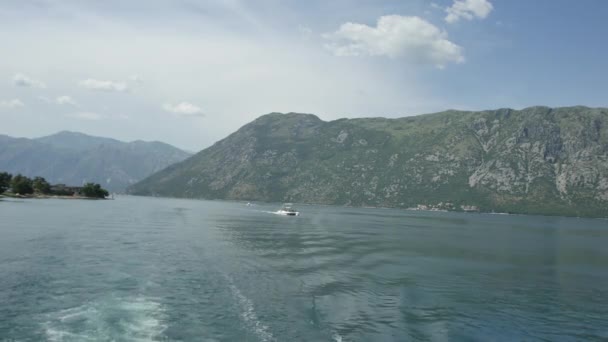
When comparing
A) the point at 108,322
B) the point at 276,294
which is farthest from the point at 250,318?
the point at 108,322

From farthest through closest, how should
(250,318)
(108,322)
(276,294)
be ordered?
(276,294) < (250,318) < (108,322)

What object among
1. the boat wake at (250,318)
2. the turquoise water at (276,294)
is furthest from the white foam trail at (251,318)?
the turquoise water at (276,294)

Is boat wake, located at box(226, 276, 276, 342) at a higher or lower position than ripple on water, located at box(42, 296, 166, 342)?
lower

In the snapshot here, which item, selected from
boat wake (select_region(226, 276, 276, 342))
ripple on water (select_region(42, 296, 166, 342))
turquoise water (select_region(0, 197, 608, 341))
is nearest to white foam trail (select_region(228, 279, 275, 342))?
boat wake (select_region(226, 276, 276, 342))

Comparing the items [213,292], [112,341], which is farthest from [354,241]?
[112,341]

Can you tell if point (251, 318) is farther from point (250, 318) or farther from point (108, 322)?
point (108, 322)

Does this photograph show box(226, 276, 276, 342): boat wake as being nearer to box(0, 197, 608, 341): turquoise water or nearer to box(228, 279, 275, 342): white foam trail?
box(228, 279, 275, 342): white foam trail
